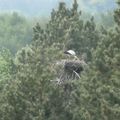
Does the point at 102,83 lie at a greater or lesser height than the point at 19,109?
greater

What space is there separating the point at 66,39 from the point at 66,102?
1743 cm

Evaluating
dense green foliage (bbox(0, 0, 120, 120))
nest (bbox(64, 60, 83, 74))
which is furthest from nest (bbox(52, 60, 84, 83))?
dense green foliage (bbox(0, 0, 120, 120))

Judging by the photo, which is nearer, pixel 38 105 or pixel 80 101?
pixel 38 105

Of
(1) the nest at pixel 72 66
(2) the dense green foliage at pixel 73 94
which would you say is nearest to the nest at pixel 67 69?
(1) the nest at pixel 72 66

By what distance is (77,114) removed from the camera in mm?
24328

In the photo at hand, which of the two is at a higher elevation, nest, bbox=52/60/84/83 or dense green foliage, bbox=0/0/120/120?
A: nest, bbox=52/60/84/83

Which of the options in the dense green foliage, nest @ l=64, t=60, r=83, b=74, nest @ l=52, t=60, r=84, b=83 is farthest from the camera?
nest @ l=64, t=60, r=83, b=74

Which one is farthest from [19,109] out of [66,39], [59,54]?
[66,39]

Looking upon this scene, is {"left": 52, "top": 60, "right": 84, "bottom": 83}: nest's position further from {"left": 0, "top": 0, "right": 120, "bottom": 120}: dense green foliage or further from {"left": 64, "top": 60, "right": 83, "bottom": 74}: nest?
{"left": 0, "top": 0, "right": 120, "bottom": 120}: dense green foliage

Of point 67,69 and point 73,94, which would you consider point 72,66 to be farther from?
point 73,94

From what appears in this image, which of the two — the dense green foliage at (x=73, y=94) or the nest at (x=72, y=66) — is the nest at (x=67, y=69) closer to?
the nest at (x=72, y=66)

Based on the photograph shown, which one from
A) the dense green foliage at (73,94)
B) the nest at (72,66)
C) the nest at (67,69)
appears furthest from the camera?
the nest at (72,66)

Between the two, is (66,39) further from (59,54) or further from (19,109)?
(19,109)

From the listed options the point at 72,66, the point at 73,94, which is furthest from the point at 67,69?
the point at 73,94
